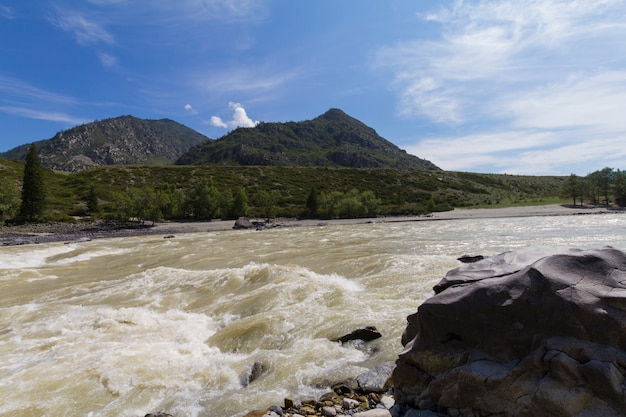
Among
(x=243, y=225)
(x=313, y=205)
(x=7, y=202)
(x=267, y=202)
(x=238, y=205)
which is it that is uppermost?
(x=7, y=202)

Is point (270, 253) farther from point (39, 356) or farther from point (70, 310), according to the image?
point (39, 356)

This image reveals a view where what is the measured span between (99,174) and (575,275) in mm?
144844

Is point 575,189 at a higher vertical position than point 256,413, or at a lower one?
higher

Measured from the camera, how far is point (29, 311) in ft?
52.7

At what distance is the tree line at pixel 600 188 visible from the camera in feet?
308

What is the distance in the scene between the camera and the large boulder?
5.13 m

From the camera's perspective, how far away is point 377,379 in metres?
7.97

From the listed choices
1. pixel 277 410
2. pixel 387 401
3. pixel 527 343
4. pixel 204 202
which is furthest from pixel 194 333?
pixel 204 202

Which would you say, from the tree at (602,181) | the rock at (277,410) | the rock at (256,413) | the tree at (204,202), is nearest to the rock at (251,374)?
the rock at (256,413)

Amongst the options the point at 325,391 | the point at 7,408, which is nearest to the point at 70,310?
the point at 7,408

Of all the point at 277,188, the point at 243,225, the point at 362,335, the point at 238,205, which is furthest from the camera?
the point at 277,188

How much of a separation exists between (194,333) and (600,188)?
123176 mm

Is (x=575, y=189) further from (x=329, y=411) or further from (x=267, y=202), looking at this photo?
(x=329, y=411)

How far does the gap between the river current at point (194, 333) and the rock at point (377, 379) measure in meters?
0.57
